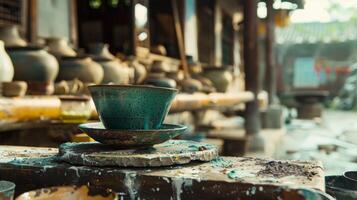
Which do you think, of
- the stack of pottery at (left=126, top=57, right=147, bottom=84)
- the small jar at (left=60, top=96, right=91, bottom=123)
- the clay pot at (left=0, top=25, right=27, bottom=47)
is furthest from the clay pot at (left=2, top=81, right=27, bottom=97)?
the stack of pottery at (left=126, top=57, right=147, bottom=84)

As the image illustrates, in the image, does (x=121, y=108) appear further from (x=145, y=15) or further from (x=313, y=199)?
(x=145, y=15)

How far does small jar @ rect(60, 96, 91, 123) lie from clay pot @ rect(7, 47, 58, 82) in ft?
2.78

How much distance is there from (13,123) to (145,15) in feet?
18.4

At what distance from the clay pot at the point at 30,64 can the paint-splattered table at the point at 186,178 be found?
232 centimetres

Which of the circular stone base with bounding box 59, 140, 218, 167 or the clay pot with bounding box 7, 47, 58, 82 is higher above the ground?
the clay pot with bounding box 7, 47, 58, 82

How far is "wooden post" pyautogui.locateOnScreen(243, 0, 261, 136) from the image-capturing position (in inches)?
313

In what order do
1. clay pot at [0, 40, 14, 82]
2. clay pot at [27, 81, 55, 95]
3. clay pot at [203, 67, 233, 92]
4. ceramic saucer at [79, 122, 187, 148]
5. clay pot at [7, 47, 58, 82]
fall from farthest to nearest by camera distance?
clay pot at [203, 67, 233, 92], clay pot at [7, 47, 58, 82], clay pot at [27, 81, 55, 95], clay pot at [0, 40, 14, 82], ceramic saucer at [79, 122, 187, 148]

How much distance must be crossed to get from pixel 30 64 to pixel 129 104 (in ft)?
8.29

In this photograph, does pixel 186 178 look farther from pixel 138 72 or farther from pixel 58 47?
pixel 138 72

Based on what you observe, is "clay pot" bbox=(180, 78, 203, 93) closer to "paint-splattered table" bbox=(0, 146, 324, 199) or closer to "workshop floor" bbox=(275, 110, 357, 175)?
"workshop floor" bbox=(275, 110, 357, 175)

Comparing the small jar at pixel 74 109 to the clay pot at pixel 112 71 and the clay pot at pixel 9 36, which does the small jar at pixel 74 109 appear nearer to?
the clay pot at pixel 9 36

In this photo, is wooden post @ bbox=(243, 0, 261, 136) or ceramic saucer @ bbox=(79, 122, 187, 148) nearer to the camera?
ceramic saucer @ bbox=(79, 122, 187, 148)

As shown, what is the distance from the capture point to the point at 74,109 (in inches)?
141

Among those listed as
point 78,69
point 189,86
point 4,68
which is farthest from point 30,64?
point 189,86
